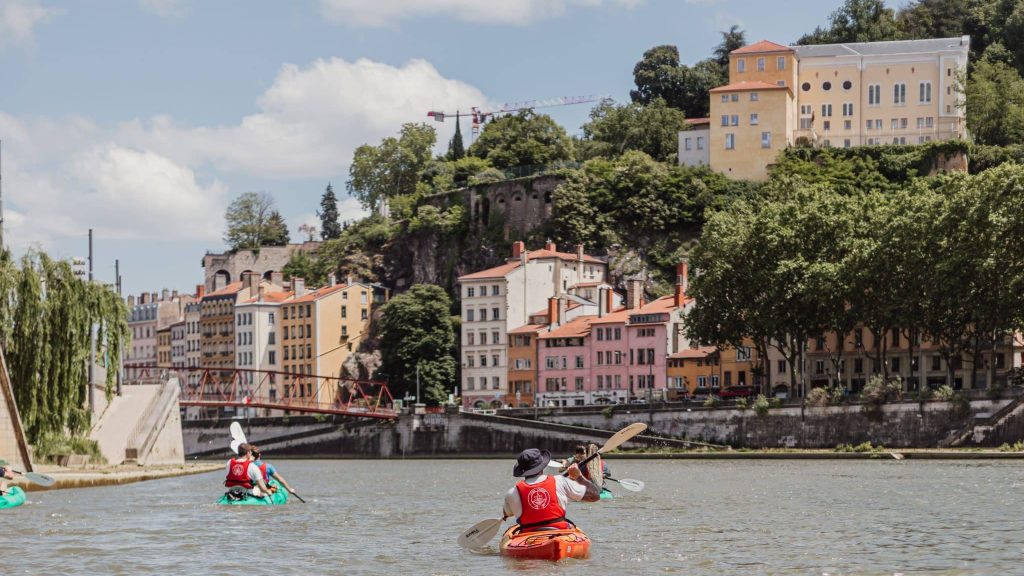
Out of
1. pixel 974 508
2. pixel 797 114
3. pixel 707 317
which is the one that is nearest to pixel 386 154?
pixel 797 114

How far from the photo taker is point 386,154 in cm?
16675

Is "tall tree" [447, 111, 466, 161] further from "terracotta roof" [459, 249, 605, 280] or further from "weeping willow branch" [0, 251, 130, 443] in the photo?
"weeping willow branch" [0, 251, 130, 443]

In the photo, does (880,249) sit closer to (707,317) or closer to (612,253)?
(707,317)

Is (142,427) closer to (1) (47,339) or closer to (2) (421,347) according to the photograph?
(1) (47,339)

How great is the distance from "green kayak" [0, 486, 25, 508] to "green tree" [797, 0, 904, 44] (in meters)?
114

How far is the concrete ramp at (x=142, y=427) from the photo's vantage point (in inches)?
2650

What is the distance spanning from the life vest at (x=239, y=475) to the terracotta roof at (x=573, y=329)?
77.0 metres

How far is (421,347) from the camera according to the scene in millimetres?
128000

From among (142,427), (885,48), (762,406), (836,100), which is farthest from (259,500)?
(885,48)

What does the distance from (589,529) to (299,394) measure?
102729 mm

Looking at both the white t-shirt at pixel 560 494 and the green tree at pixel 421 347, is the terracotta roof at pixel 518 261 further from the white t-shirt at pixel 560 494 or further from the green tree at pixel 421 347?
the white t-shirt at pixel 560 494

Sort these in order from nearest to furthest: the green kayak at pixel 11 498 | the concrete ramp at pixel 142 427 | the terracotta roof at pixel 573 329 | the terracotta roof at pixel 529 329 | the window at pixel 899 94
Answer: the green kayak at pixel 11 498 → the concrete ramp at pixel 142 427 → the terracotta roof at pixel 573 329 → the terracotta roof at pixel 529 329 → the window at pixel 899 94

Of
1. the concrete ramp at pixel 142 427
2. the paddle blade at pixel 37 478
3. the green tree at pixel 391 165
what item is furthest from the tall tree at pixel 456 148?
the paddle blade at pixel 37 478

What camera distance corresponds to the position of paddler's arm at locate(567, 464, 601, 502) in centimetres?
3108
